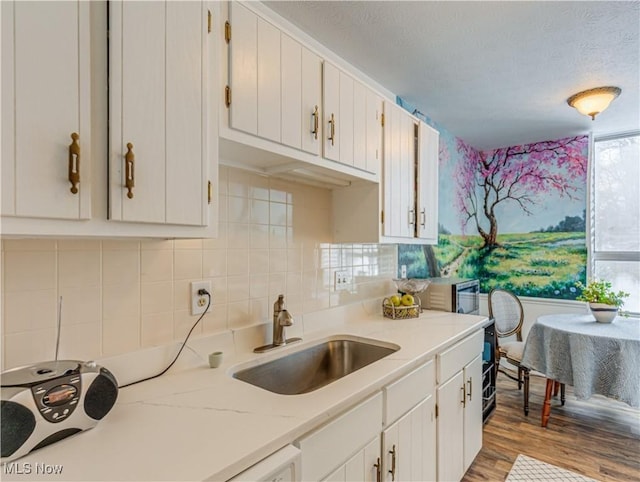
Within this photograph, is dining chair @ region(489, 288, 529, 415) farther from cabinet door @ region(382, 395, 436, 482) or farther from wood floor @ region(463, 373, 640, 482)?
cabinet door @ region(382, 395, 436, 482)

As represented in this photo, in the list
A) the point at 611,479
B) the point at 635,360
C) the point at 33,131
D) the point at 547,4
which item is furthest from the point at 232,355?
the point at 635,360

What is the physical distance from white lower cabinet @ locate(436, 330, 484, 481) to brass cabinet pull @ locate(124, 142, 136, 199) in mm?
1486

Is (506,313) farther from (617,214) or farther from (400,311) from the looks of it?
(400,311)

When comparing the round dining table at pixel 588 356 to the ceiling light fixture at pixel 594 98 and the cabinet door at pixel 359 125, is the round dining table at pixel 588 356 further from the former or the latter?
the cabinet door at pixel 359 125

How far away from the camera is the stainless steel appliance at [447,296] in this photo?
241cm

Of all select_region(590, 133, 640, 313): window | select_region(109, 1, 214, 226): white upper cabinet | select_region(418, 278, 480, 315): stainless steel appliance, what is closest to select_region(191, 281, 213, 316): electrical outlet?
select_region(109, 1, 214, 226): white upper cabinet

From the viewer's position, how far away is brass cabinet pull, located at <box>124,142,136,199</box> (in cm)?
85

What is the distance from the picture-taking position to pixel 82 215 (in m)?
0.79

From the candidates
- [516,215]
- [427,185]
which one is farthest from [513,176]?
[427,185]

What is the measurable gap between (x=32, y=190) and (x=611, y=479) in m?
A: 3.05

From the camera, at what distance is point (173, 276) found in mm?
1300

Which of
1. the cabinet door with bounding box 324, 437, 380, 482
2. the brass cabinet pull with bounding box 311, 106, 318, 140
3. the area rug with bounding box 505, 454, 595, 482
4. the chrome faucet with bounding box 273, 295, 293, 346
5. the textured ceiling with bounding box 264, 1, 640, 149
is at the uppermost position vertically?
the textured ceiling with bounding box 264, 1, 640, 149

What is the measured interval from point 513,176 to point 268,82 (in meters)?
3.61

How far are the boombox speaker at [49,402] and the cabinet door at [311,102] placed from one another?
1.04 m
